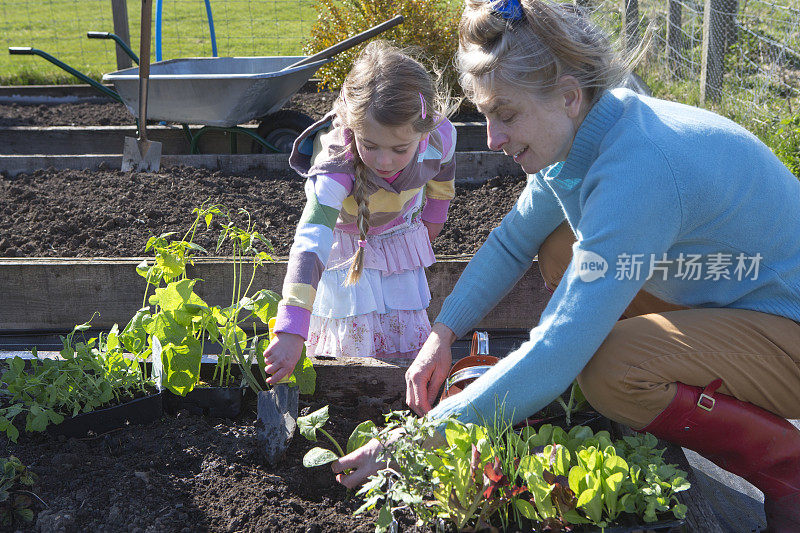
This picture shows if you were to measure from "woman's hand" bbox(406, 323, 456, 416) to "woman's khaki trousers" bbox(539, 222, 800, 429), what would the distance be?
1.15 ft

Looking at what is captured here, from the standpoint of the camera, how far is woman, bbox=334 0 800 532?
4.57 ft

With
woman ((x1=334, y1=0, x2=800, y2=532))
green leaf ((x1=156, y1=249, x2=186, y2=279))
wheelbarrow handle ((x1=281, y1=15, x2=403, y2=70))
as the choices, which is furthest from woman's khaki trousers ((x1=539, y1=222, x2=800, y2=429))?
wheelbarrow handle ((x1=281, y1=15, x2=403, y2=70))

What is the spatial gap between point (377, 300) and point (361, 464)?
2.89 ft

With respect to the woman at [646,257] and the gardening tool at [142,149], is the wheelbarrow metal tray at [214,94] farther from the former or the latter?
the woman at [646,257]

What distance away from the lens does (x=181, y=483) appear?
162 centimetres

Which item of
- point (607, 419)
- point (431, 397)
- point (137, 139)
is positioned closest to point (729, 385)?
point (607, 419)

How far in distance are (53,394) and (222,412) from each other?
420 millimetres

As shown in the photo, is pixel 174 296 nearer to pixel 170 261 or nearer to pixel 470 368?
pixel 170 261

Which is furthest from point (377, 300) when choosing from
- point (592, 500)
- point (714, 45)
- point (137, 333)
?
point (714, 45)

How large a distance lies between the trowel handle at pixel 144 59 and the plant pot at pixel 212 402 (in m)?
2.54

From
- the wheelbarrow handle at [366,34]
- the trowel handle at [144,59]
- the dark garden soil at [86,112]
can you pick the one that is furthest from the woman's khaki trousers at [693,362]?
the dark garden soil at [86,112]

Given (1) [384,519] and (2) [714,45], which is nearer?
(1) [384,519]

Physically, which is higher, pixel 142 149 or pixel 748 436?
pixel 142 149

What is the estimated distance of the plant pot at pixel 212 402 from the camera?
75.5 inches
